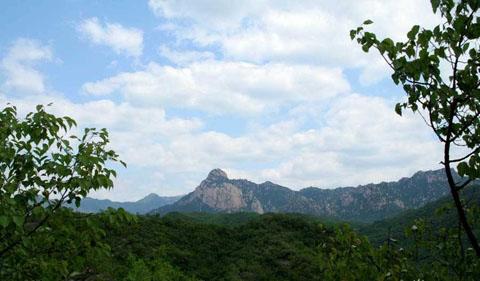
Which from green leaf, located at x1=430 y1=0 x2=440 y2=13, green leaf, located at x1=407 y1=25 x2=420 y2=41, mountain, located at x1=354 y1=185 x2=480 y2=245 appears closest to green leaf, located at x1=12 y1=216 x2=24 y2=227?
mountain, located at x1=354 y1=185 x2=480 y2=245

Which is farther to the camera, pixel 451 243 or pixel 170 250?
pixel 170 250

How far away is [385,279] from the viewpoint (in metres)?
5.50

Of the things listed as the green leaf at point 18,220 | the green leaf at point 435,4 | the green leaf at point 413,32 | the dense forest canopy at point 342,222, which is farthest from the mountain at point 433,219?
the green leaf at point 18,220

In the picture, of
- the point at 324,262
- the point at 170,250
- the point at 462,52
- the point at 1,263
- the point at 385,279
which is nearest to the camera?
the point at 462,52

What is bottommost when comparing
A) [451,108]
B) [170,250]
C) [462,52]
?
[170,250]

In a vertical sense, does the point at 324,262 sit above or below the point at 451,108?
below

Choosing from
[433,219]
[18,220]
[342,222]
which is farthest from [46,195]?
[433,219]

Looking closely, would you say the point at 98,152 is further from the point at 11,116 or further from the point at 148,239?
the point at 148,239

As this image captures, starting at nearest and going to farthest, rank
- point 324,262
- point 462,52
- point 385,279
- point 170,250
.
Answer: point 462,52, point 385,279, point 324,262, point 170,250

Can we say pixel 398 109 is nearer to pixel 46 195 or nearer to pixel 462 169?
pixel 462 169

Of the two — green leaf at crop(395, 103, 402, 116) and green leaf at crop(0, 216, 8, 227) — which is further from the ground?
green leaf at crop(395, 103, 402, 116)

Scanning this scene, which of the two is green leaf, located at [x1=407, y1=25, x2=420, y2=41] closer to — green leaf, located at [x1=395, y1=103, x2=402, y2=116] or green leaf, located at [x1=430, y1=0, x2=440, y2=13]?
green leaf, located at [x1=430, y1=0, x2=440, y2=13]

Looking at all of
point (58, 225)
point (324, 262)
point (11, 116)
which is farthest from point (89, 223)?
point (324, 262)

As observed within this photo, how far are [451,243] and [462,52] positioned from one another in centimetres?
331
